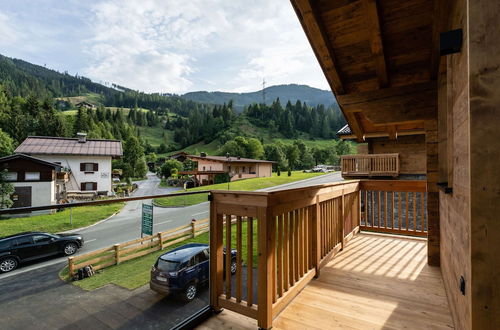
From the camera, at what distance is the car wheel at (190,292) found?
2.69 meters

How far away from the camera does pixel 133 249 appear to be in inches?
122

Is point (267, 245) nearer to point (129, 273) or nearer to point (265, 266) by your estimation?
point (265, 266)

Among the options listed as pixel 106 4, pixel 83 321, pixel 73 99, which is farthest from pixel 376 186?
pixel 73 99

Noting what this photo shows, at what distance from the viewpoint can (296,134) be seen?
2756 inches

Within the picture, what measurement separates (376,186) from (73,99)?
421 feet

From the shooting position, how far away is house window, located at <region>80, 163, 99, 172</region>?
24.5 meters

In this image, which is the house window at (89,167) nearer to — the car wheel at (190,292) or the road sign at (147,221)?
the road sign at (147,221)

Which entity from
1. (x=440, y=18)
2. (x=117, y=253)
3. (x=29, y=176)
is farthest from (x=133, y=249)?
(x=29, y=176)

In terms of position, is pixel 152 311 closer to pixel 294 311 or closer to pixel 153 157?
pixel 294 311

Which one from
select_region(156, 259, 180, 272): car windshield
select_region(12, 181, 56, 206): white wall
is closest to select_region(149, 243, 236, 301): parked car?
select_region(156, 259, 180, 272): car windshield

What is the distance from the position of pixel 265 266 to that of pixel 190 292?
139 centimetres

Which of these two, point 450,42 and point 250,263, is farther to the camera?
point 250,263

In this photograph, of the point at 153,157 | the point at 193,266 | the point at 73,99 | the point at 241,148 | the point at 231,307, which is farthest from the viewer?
the point at 73,99

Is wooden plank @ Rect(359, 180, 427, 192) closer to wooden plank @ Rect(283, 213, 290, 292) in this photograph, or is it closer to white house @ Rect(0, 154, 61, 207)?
wooden plank @ Rect(283, 213, 290, 292)
